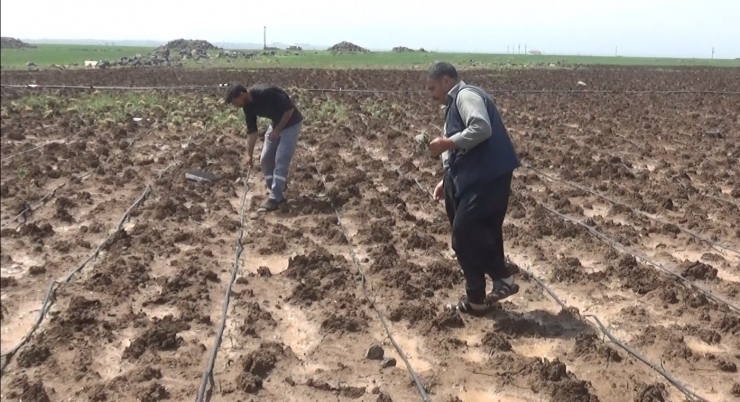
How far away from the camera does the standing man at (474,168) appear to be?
3.98 meters

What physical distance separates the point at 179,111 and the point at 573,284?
35.0ft

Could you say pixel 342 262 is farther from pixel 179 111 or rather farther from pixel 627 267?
pixel 179 111

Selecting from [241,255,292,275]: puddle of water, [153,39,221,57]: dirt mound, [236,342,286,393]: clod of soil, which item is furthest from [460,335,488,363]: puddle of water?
[153,39,221,57]: dirt mound

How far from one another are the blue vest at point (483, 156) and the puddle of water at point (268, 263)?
6.34ft

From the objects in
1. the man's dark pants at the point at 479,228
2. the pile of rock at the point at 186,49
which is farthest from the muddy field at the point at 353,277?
the pile of rock at the point at 186,49

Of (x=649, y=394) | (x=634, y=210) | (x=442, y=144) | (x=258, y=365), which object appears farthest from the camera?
(x=634, y=210)

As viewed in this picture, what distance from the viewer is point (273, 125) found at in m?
7.05

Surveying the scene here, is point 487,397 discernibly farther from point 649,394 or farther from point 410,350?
point 649,394

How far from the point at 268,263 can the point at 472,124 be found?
240 cm

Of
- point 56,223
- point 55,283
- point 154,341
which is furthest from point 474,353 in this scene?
point 56,223

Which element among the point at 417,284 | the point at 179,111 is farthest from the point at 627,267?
the point at 179,111

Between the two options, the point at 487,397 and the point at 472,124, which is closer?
the point at 487,397

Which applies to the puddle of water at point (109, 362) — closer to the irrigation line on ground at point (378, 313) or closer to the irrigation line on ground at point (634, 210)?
the irrigation line on ground at point (378, 313)

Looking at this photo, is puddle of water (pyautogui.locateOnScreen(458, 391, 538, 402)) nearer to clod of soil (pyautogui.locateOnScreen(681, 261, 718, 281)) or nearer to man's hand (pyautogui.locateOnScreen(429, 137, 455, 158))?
man's hand (pyautogui.locateOnScreen(429, 137, 455, 158))
